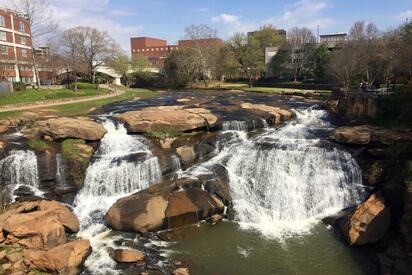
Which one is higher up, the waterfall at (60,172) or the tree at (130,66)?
the tree at (130,66)

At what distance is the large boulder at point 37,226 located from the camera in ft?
51.9

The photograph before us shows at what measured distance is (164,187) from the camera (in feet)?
66.7

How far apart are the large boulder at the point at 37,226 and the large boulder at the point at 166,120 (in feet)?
33.1

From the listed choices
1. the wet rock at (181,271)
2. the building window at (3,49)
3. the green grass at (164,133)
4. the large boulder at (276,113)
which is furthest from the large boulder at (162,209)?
the building window at (3,49)

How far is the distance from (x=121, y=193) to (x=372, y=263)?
1351 centimetres

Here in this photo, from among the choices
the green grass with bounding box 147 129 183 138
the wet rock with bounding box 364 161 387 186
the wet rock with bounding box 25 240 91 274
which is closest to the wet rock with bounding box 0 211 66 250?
the wet rock with bounding box 25 240 91 274

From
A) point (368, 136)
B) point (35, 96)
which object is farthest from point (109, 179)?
point (35, 96)

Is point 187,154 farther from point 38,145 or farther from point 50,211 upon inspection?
point 38,145

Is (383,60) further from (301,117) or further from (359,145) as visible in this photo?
(359,145)

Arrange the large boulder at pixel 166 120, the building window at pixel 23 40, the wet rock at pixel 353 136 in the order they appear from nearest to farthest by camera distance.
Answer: the wet rock at pixel 353 136
the large boulder at pixel 166 120
the building window at pixel 23 40

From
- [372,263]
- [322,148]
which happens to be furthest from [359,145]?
[372,263]

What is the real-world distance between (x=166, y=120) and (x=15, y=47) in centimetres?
5797

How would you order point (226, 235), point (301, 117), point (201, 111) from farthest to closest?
point (301, 117)
point (201, 111)
point (226, 235)

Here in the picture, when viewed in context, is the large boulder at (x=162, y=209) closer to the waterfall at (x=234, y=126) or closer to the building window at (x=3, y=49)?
the waterfall at (x=234, y=126)
